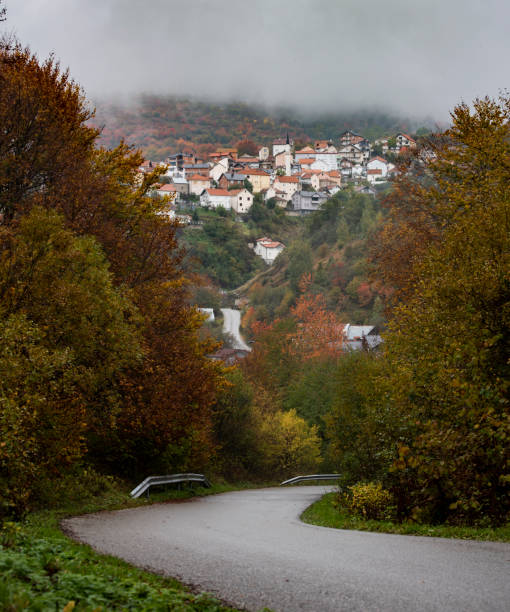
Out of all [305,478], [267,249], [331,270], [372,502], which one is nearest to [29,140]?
[372,502]

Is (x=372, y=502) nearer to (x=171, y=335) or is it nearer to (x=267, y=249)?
(x=171, y=335)

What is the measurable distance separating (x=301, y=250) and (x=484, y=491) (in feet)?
331

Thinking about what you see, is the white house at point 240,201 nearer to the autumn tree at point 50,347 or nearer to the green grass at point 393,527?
the autumn tree at point 50,347

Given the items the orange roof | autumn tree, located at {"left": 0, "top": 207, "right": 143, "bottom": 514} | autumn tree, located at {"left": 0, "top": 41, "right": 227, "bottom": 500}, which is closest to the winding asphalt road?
autumn tree, located at {"left": 0, "top": 207, "right": 143, "bottom": 514}

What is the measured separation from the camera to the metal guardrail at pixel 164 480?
20922 millimetres

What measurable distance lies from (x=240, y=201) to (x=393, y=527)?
17834 cm

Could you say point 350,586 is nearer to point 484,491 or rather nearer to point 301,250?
point 484,491

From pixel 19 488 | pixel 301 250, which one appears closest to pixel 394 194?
pixel 19 488

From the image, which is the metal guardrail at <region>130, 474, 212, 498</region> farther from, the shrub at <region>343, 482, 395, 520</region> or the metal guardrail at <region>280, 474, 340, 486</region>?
the metal guardrail at <region>280, 474, 340, 486</region>

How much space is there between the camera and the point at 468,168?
886 inches

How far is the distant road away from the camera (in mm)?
102438

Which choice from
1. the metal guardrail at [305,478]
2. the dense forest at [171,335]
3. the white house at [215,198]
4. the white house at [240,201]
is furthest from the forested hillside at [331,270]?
the dense forest at [171,335]

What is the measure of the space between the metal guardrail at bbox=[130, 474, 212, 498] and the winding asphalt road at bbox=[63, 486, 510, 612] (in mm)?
6009

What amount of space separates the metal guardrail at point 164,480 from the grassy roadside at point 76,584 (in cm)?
1132
